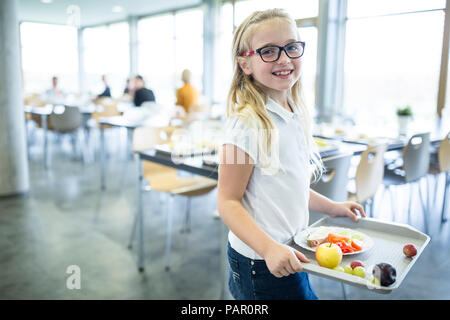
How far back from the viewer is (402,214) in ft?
11.7

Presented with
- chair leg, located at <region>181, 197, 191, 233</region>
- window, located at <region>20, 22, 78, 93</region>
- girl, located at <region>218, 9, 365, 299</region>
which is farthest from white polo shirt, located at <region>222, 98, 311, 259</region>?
window, located at <region>20, 22, 78, 93</region>

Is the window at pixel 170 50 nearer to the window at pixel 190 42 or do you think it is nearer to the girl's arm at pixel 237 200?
the window at pixel 190 42

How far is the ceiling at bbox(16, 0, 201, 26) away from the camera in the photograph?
9742mm

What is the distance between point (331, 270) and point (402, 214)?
295 centimetres

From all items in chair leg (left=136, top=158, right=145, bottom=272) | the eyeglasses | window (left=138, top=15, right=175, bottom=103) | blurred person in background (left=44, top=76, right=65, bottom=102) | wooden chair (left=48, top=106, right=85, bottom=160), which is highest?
window (left=138, top=15, right=175, bottom=103)

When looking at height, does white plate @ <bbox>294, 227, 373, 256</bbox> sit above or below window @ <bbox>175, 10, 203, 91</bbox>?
below

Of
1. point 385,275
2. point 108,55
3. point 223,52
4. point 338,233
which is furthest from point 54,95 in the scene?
point 385,275

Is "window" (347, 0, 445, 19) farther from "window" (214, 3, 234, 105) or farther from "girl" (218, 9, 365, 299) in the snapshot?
"girl" (218, 9, 365, 299)

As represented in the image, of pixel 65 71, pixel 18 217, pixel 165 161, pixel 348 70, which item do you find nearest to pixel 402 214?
pixel 165 161

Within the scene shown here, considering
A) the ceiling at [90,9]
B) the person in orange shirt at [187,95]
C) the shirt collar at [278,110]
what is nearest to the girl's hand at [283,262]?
the shirt collar at [278,110]

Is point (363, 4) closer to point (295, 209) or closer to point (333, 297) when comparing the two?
point (333, 297)

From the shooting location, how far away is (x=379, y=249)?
3.58ft

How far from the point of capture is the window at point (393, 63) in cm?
612

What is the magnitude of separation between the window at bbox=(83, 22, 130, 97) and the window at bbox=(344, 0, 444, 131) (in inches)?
274
